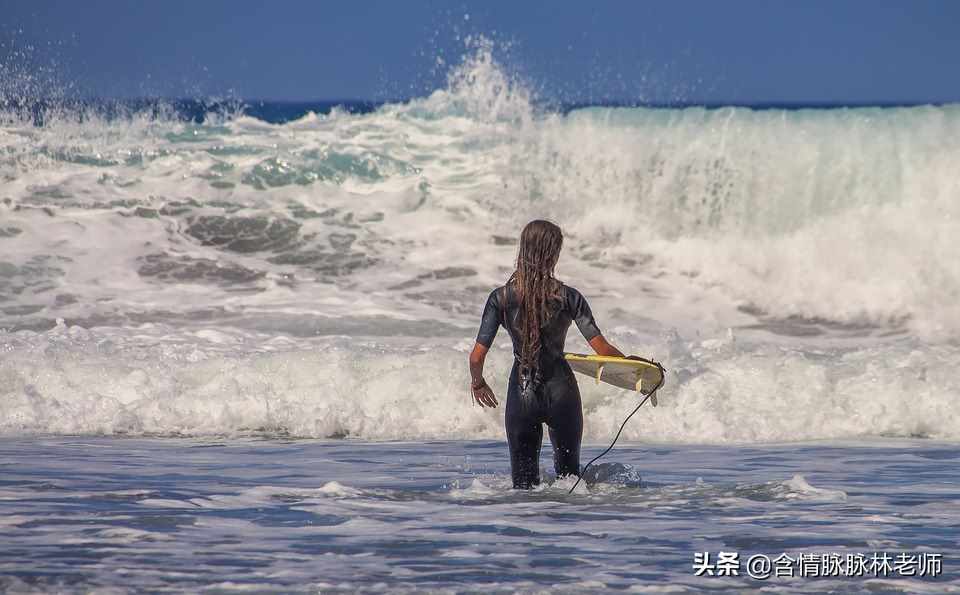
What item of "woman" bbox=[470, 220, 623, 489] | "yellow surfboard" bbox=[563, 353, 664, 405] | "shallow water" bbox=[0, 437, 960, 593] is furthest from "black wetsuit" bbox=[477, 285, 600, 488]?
"shallow water" bbox=[0, 437, 960, 593]

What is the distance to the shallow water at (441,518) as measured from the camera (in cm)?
605

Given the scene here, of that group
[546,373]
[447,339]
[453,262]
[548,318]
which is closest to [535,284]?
[548,318]

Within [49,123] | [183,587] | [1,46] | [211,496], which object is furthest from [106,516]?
[1,46]

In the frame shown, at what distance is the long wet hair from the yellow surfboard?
9.3 inches

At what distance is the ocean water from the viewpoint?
22.3 feet

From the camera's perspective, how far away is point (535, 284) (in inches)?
287

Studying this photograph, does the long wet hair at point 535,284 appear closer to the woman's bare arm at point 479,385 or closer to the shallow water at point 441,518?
the woman's bare arm at point 479,385

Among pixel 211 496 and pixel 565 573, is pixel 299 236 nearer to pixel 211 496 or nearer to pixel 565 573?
pixel 211 496

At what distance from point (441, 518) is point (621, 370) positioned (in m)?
1.28

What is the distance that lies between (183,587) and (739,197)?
51.0ft

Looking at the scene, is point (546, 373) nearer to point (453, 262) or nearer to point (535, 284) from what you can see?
point (535, 284)

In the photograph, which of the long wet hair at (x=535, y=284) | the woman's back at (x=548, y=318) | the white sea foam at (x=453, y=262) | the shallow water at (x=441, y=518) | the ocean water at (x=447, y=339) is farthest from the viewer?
the white sea foam at (x=453, y=262)

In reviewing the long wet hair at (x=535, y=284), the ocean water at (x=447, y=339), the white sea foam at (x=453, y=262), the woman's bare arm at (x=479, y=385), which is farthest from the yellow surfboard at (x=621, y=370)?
the white sea foam at (x=453, y=262)

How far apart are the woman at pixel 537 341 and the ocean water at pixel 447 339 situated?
52cm
